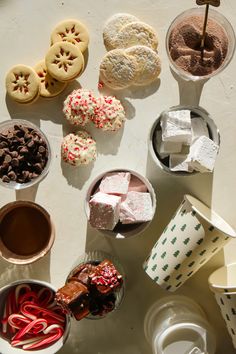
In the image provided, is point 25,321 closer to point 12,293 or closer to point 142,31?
point 12,293

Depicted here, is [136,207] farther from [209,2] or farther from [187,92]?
[209,2]

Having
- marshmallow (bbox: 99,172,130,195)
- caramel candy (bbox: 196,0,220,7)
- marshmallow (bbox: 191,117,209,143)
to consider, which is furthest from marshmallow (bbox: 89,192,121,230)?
caramel candy (bbox: 196,0,220,7)

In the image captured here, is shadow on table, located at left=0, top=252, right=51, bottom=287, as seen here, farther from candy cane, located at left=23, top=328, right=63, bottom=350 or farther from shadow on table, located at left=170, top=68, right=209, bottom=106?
shadow on table, located at left=170, top=68, right=209, bottom=106

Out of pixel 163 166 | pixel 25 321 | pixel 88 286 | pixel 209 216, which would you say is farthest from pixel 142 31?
pixel 25 321

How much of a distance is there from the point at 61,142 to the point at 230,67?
43 cm

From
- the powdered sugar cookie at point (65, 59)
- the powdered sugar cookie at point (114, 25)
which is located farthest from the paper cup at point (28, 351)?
the powdered sugar cookie at point (114, 25)

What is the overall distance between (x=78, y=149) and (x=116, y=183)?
0.13 m

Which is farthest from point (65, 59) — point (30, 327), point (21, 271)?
point (30, 327)

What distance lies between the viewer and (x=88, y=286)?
4.28ft

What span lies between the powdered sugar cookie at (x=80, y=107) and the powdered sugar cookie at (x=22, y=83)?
0.08m

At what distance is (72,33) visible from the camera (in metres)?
1.42

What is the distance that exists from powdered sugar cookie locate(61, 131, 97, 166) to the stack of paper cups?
0.39m

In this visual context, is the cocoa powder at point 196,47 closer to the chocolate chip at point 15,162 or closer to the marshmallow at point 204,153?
the marshmallow at point 204,153

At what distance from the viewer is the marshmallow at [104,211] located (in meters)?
A: 1.29
